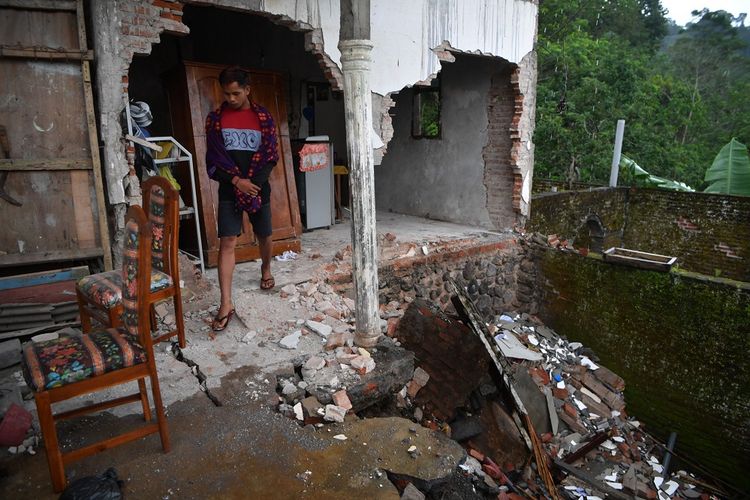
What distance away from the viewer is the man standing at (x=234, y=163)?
3.68 metres

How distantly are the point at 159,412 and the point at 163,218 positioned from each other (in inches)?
41.8

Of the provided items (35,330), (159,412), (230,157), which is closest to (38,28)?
(230,157)

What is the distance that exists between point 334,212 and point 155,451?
5272 millimetres

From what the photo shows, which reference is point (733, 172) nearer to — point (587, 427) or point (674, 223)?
point (674, 223)

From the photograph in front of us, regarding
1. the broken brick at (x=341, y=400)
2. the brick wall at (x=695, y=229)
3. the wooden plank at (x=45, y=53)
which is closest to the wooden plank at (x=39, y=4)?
the wooden plank at (x=45, y=53)

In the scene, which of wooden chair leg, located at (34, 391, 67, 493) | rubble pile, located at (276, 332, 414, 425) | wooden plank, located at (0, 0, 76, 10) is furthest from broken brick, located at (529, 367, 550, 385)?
wooden plank, located at (0, 0, 76, 10)

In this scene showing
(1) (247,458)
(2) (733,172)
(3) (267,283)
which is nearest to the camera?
(1) (247,458)

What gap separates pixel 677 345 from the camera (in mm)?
6180

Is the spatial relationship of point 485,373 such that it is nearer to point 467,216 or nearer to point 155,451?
point 155,451

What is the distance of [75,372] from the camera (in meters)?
2.12

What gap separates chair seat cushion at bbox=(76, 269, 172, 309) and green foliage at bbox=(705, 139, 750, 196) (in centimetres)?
1250

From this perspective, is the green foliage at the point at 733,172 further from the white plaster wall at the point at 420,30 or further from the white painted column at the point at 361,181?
the white painted column at the point at 361,181

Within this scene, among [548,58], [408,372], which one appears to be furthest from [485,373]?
[548,58]

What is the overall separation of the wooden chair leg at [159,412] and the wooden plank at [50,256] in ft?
6.67
